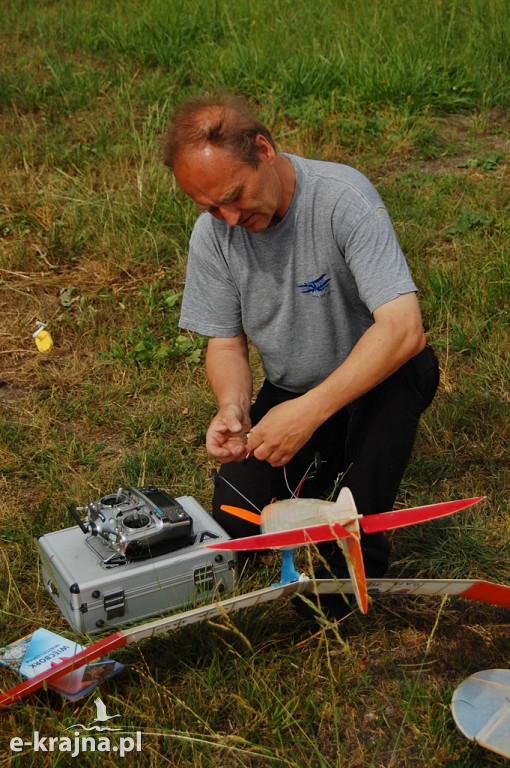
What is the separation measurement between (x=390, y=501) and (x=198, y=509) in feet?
2.40

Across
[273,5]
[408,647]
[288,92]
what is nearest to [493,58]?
[288,92]

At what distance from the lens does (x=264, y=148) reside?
2.58m

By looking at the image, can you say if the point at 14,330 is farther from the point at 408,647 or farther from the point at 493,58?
the point at 493,58

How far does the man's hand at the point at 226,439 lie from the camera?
9.00 feet

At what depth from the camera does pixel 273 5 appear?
7168 mm

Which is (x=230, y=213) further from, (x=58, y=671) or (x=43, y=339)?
(x=43, y=339)


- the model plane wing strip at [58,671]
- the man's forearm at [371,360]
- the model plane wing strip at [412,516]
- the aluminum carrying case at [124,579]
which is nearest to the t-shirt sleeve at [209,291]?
the man's forearm at [371,360]

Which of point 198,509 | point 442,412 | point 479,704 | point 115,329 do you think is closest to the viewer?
point 479,704

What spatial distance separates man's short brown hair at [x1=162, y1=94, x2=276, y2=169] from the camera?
2.48 meters

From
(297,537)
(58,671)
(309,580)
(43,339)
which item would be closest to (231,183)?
(297,537)

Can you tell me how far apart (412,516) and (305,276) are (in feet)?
3.15

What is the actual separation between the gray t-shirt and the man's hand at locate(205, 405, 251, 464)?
344 mm

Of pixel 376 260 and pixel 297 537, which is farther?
pixel 376 260

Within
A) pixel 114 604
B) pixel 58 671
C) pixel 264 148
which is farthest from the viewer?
pixel 114 604
